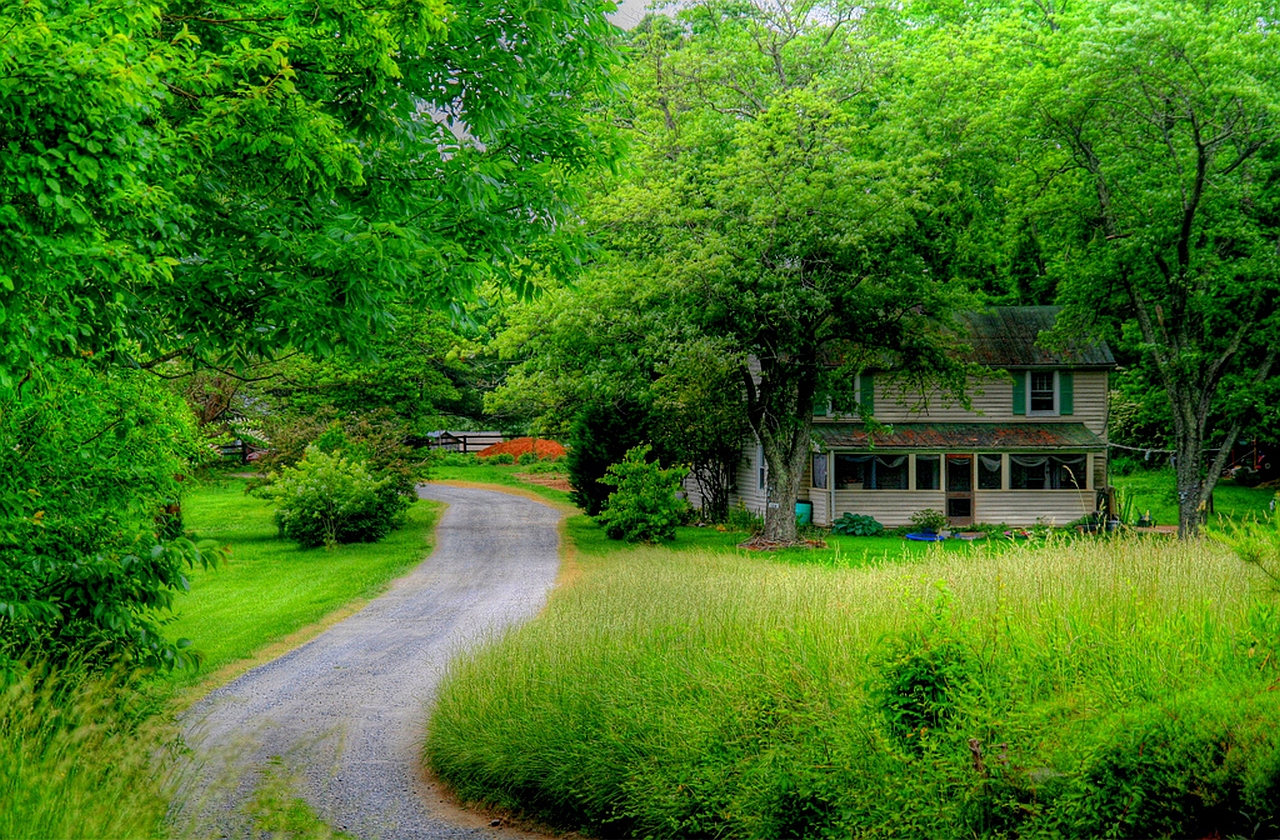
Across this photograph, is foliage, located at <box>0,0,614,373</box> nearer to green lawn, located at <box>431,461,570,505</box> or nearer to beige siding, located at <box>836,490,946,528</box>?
beige siding, located at <box>836,490,946,528</box>

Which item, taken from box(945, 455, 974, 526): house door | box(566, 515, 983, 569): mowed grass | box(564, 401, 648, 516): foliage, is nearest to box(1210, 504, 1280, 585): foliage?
box(566, 515, 983, 569): mowed grass

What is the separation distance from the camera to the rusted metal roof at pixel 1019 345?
3088cm

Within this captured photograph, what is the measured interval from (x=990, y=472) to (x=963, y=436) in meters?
1.49

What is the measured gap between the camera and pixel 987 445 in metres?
30.2

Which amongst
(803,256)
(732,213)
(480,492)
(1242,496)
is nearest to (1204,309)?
(803,256)

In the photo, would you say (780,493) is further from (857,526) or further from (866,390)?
(866,390)

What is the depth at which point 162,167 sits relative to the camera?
595 centimetres

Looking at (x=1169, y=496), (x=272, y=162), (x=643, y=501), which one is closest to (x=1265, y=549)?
(x=272, y=162)

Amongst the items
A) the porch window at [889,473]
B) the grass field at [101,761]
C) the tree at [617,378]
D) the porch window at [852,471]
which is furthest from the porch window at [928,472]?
the grass field at [101,761]

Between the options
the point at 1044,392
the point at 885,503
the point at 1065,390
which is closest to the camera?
the point at 885,503

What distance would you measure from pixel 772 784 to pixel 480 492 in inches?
1446

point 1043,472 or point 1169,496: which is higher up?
point 1043,472

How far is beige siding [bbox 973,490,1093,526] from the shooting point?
3061 cm

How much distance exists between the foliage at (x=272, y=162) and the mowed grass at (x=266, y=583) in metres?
3.61
